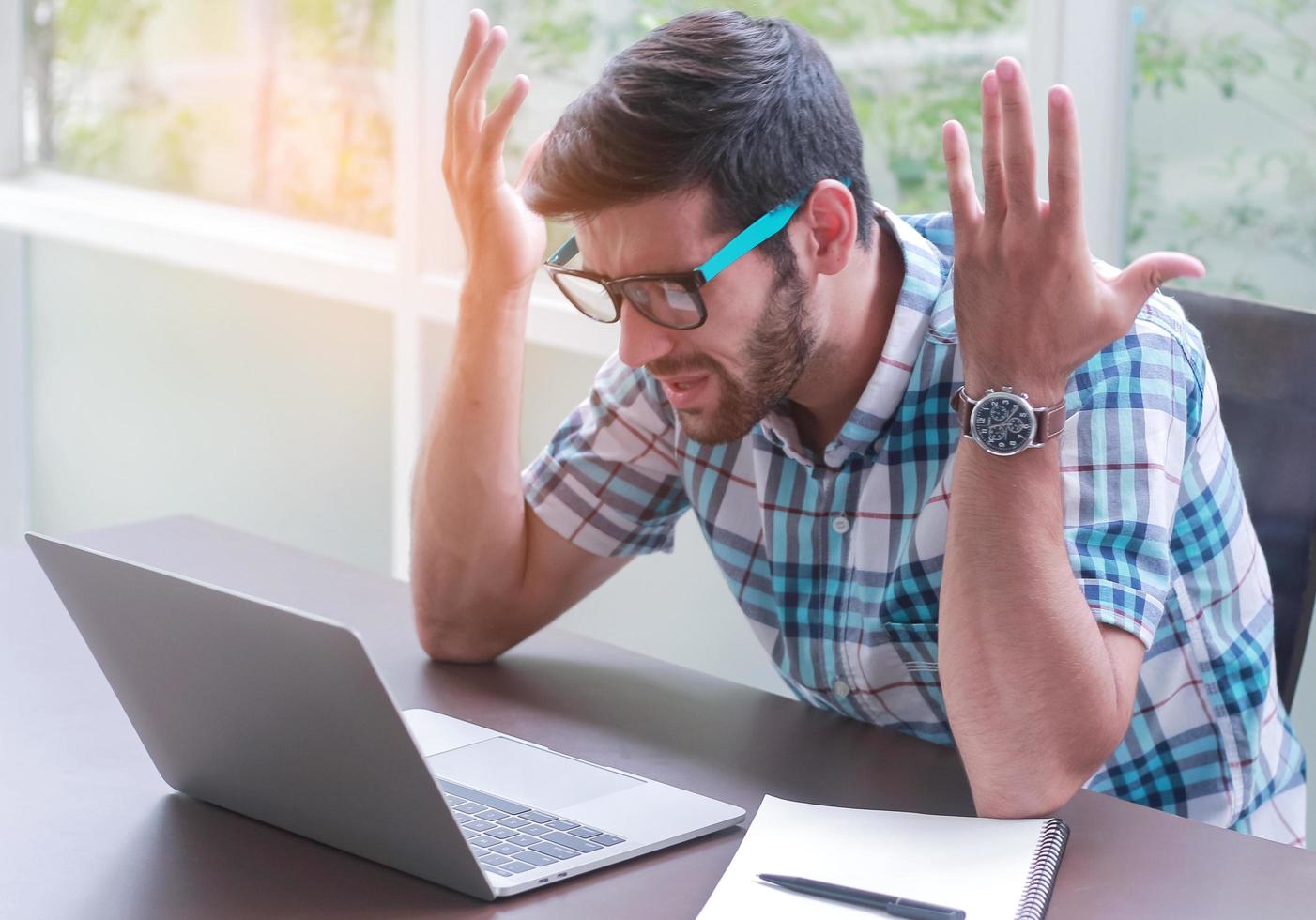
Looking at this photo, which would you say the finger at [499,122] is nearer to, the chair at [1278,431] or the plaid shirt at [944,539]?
the plaid shirt at [944,539]

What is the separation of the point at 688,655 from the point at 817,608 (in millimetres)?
1194

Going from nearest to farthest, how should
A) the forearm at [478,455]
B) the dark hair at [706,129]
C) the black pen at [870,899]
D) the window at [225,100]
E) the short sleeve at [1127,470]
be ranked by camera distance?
the black pen at [870,899] < the short sleeve at [1127,470] < the dark hair at [706,129] < the forearm at [478,455] < the window at [225,100]

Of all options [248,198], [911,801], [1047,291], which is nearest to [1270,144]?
[1047,291]

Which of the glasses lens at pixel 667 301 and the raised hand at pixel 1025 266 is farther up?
the raised hand at pixel 1025 266

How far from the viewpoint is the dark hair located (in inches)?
50.1

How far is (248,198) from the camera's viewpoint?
324 centimetres

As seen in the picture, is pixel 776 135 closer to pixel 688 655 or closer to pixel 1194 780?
pixel 1194 780

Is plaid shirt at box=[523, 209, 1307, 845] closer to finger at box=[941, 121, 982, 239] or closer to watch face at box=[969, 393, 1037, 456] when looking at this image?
watch face at box=[969, 393, 1037, 456]

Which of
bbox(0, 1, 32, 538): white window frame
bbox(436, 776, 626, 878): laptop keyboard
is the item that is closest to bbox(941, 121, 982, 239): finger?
bbox(436, 776, 626, 878): laptop keyboard

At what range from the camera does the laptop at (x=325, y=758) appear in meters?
0.89

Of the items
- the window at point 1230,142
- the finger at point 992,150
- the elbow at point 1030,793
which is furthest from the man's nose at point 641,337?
the window at point 1230,142

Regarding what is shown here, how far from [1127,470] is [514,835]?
0.52 m

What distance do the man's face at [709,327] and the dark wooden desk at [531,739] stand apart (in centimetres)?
23

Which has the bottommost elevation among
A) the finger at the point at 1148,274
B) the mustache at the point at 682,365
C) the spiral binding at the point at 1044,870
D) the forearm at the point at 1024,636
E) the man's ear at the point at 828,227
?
the spiral binding at the point at 1044,870
